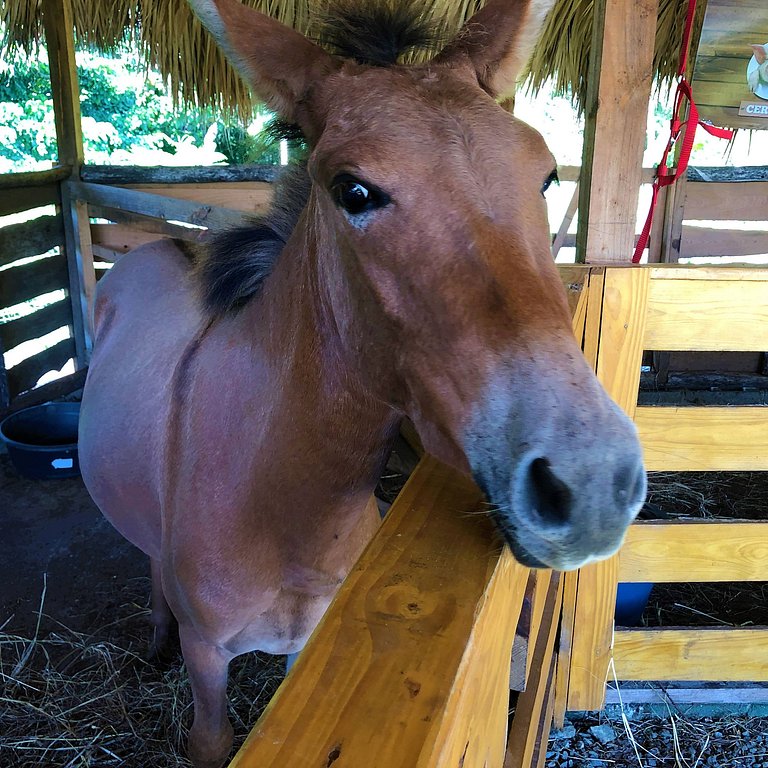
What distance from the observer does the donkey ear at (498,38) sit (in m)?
1.50

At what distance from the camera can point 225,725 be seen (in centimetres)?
201

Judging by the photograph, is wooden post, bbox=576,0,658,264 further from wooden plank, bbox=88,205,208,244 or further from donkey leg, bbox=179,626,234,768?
wooden plank, bbox=88,205,208,244

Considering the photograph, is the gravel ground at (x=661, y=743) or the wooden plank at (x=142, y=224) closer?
the gravel ground at (x=661, y=743)

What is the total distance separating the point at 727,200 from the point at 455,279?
228 inches

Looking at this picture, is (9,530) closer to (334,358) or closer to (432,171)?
(334,358)

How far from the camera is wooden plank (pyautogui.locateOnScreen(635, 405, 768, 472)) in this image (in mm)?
2131

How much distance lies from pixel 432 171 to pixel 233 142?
39.5 ft

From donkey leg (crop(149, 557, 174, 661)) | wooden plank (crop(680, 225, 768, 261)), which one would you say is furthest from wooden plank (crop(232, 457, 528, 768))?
wooden plank (crop(680, 225, 768, 261))

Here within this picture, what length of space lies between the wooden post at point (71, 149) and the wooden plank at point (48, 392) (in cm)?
42

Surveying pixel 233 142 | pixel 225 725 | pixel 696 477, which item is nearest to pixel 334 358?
pixel 225 725

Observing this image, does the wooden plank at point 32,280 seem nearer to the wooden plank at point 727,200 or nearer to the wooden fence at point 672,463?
the wooden fence at point 672,463

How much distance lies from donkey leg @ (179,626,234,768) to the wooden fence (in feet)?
3.82

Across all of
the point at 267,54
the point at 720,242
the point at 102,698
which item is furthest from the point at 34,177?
the point at 720,242

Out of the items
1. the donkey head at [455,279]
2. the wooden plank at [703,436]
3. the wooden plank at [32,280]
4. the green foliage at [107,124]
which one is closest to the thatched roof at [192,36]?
the wooden plank at [32,280]
